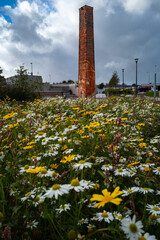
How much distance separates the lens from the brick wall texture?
34.7ft

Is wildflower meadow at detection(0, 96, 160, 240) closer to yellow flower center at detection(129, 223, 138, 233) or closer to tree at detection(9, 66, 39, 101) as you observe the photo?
yellow flower center at detection(129, 223, 138, 233)

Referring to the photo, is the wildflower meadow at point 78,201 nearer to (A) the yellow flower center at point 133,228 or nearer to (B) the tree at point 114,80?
(A) the yellow flower center at point 133,228

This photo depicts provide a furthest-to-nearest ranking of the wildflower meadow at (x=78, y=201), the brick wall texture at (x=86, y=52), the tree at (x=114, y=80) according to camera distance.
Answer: the tree at (x=114, y=80), the brick wall texture at (x=86, y=52), the wildflower meadow at (x=78, y=201)

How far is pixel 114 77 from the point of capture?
43.2m

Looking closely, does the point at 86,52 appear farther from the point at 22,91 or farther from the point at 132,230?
the point at 132,230

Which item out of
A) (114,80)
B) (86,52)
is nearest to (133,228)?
(86,52)

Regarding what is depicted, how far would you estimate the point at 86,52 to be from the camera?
10555 mm

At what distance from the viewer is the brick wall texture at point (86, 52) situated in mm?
10578

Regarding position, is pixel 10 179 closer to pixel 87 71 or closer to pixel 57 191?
pixel 57 191

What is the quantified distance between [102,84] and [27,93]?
70.5 meters

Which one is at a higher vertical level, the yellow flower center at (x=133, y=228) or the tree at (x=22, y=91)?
the tree at (x=22, y=91)

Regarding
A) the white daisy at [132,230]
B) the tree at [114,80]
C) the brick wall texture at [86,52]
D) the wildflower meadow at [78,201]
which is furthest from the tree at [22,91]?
the tree at [114,80]

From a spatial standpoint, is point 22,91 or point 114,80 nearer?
point 22,91

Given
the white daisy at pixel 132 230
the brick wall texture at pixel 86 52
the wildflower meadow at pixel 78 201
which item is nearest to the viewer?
the white daisy at pixel 132 230
